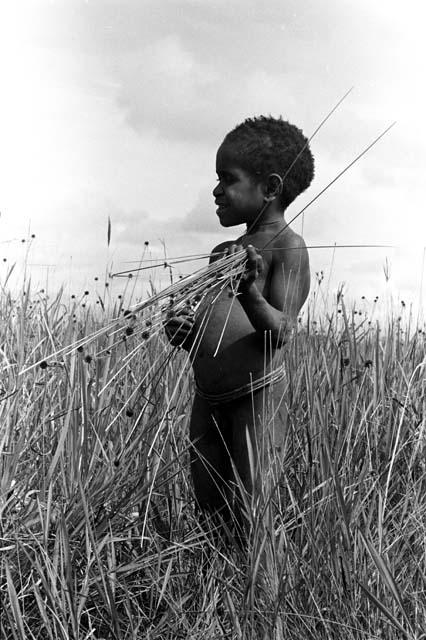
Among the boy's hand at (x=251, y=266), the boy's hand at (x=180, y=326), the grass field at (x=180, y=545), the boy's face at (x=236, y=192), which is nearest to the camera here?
the grass field at (x=180, y=545)

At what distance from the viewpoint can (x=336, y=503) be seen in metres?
2.06

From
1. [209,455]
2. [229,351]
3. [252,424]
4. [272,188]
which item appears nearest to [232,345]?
[229,351]

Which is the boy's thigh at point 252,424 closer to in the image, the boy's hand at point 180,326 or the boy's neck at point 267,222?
the boy's hand at point 180,326

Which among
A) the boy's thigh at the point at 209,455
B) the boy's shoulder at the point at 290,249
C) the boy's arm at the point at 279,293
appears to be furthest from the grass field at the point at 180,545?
the boy's shoulder at the point at 290,249

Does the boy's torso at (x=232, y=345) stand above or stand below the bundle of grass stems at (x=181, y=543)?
above

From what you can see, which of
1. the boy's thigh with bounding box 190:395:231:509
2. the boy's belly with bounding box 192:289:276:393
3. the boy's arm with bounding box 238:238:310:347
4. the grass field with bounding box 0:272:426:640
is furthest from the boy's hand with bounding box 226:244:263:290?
the boy's thigh with bounding box 190:395:231:509

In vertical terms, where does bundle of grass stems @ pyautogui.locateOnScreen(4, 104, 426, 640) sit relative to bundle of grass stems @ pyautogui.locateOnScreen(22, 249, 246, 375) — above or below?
below

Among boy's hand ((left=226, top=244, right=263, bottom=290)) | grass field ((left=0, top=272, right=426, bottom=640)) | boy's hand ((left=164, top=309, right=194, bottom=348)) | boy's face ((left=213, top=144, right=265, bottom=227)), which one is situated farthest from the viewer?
boy's face ((left=213, top=144, right=265, bottom=227))

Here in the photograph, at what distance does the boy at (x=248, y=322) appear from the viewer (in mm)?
2281

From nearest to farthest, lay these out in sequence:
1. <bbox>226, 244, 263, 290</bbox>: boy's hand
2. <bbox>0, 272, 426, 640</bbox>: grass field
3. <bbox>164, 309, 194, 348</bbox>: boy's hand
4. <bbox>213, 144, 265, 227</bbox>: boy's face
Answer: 1. <bbox>0, 272, 426, 640</bbox>: grass field
2. <bbox>226, 244, 263, 290</bbox>: boy's hand
3. <bbox>164, 309, 194, 348</bbox>: boy's hand
4. <bbox>213, 144, 265, 227</bbox>: boy's face

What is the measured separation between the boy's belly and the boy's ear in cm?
33

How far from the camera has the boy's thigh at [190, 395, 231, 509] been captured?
2461 mm

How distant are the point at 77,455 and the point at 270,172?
99 centimetres

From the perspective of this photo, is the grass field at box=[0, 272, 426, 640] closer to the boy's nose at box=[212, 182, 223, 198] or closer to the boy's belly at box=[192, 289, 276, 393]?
the boy's belly at box=[192, 289, 276, 393]
